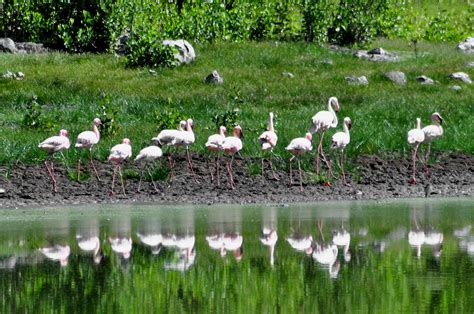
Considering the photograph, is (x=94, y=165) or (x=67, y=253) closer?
(x=67, y=253)

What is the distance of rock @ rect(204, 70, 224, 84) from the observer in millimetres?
25688

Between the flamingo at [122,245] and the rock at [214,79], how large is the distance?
513 inches

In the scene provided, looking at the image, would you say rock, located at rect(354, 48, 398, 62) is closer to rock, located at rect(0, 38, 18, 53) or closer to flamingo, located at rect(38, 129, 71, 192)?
rock, located at rect(0, 38, 18, 53)

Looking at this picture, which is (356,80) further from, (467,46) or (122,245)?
(122,245)

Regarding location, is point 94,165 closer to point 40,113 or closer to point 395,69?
point 40,113

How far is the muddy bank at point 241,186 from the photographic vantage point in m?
16.7

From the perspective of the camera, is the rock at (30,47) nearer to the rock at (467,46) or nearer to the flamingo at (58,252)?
the rock at (467,46)

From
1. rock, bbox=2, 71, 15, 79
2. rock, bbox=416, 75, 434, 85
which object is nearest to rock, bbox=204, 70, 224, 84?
rock, bbox=2, 71, 15, 79

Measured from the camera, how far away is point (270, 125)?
18.1m

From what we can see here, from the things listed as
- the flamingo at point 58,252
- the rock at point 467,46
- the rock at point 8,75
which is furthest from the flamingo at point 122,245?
the rock at point 467,46

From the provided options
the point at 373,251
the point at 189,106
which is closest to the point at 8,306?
the point at 373,251

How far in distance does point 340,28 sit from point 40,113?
13941mm

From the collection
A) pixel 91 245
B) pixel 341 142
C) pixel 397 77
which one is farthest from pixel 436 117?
pixel 91 245

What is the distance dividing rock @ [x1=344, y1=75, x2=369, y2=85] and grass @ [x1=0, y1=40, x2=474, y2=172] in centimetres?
23
